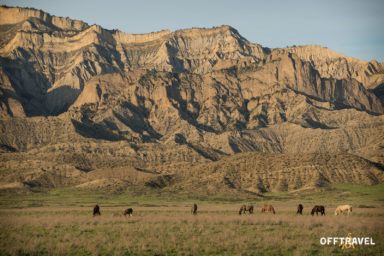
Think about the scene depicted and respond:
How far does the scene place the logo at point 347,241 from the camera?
3856 centimetres

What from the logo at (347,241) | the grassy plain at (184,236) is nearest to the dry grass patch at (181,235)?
the grassy plain at (184,236)

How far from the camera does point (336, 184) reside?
172 metres

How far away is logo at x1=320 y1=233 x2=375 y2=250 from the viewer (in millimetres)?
38562

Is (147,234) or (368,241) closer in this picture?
(368,241)

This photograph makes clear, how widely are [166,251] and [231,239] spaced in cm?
644

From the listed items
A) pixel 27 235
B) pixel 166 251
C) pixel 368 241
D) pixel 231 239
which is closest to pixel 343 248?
pixel 368 241

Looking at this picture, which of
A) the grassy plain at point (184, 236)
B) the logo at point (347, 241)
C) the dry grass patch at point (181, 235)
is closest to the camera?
the grassy plain at point (184, 236)

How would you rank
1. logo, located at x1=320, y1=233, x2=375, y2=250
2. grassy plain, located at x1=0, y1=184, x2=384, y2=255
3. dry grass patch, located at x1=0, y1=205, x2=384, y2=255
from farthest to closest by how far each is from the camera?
logo, located at x1=320, y1=233, x2=375, y2=250 < dry grass patch, located at x1=0, y1=205, x2=384, y2=255 < grassy plain, located at x1=0, y1=184, x2=384, y2=255

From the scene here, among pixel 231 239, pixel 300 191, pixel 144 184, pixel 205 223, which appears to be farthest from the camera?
pixel 144 184

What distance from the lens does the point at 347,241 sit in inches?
1563

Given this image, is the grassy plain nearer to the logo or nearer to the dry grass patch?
the dry grass patch

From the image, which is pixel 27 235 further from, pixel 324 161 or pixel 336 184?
pixel 324 161

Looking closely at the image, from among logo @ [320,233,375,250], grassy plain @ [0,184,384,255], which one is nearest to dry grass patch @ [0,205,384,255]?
grassy plain @ [0,184,384,255]

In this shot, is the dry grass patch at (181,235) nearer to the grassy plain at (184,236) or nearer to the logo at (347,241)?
the grassy plain at (184,236)
